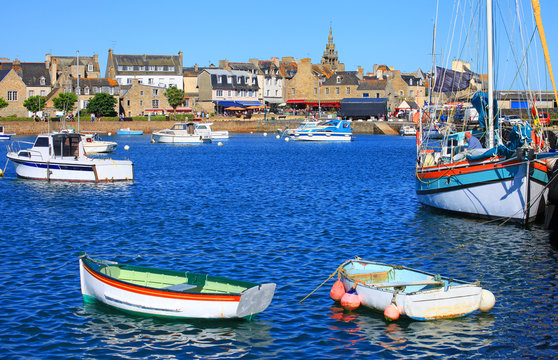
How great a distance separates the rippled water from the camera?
1561cm

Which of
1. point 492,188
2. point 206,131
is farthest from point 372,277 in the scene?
point 206,131

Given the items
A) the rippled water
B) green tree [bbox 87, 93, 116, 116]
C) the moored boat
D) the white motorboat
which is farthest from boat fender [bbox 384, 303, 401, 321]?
green tree [bbox 87, 93, 116, 116]

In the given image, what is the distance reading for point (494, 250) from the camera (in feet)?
81.7

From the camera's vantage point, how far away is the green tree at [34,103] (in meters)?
118

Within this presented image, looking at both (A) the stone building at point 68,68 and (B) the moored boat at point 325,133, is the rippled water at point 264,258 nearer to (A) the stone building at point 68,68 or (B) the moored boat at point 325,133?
(B) the moored boat at point 325,133

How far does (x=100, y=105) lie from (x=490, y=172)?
100 metres

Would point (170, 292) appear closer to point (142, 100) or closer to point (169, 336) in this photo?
point (169, 336)

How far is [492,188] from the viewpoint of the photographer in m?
28.5

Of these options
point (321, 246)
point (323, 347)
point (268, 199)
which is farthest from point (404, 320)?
Result: point (268, 199)

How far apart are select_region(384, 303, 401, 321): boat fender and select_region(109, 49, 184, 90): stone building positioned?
129 m

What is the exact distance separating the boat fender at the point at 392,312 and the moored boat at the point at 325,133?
3436 inches

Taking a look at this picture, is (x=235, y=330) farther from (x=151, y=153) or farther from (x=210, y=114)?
(x=210, y=114)

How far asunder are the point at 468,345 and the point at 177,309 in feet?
23.7

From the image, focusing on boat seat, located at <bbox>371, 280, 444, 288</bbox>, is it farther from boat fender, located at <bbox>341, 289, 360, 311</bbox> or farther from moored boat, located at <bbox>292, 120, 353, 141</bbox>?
moored boat, located at <bbox>292, 120, 353, 141</bbox>
